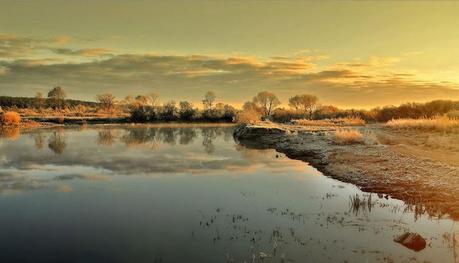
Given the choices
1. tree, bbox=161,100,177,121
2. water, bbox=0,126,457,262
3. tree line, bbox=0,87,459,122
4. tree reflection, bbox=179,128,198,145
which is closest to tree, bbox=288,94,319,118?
tree line, bbox=0,87,459,122

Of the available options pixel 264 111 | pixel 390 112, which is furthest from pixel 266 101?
pixel 390 112

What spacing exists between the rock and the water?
0.16 meters

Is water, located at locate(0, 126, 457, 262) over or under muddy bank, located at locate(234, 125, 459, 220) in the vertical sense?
under

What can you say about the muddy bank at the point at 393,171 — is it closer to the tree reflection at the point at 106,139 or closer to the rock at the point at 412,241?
the rock at the point at 412,241

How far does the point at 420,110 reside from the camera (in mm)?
66312

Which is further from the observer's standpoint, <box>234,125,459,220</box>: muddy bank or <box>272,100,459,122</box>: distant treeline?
<box>272,100,459,122</box>: distant treeline

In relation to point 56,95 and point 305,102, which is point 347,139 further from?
point 56,95

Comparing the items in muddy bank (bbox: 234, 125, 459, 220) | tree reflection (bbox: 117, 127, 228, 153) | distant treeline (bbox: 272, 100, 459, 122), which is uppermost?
distant treeline (bbox: 272, 100, 459, 122)

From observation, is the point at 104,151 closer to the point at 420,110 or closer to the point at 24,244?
the point at 24,244

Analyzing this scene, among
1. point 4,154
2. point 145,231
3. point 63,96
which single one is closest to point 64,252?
point 145,231

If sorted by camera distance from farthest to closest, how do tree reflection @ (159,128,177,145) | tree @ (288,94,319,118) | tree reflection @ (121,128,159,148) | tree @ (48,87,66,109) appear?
tree @ (48,87,66,109), tree @ (288,94,319,118), tree reflection @ (159,128,177,145), tree reflection @ (121,128,159,148)

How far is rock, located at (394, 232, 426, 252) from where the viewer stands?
32.6 ft

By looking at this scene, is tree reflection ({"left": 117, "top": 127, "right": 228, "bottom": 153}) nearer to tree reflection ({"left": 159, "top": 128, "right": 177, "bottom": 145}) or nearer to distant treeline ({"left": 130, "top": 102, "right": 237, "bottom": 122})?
tree reflection ({"left": 159, "top": 128, "right": 177, "bottom": 145})

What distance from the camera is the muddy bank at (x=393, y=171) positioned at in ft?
47.0
